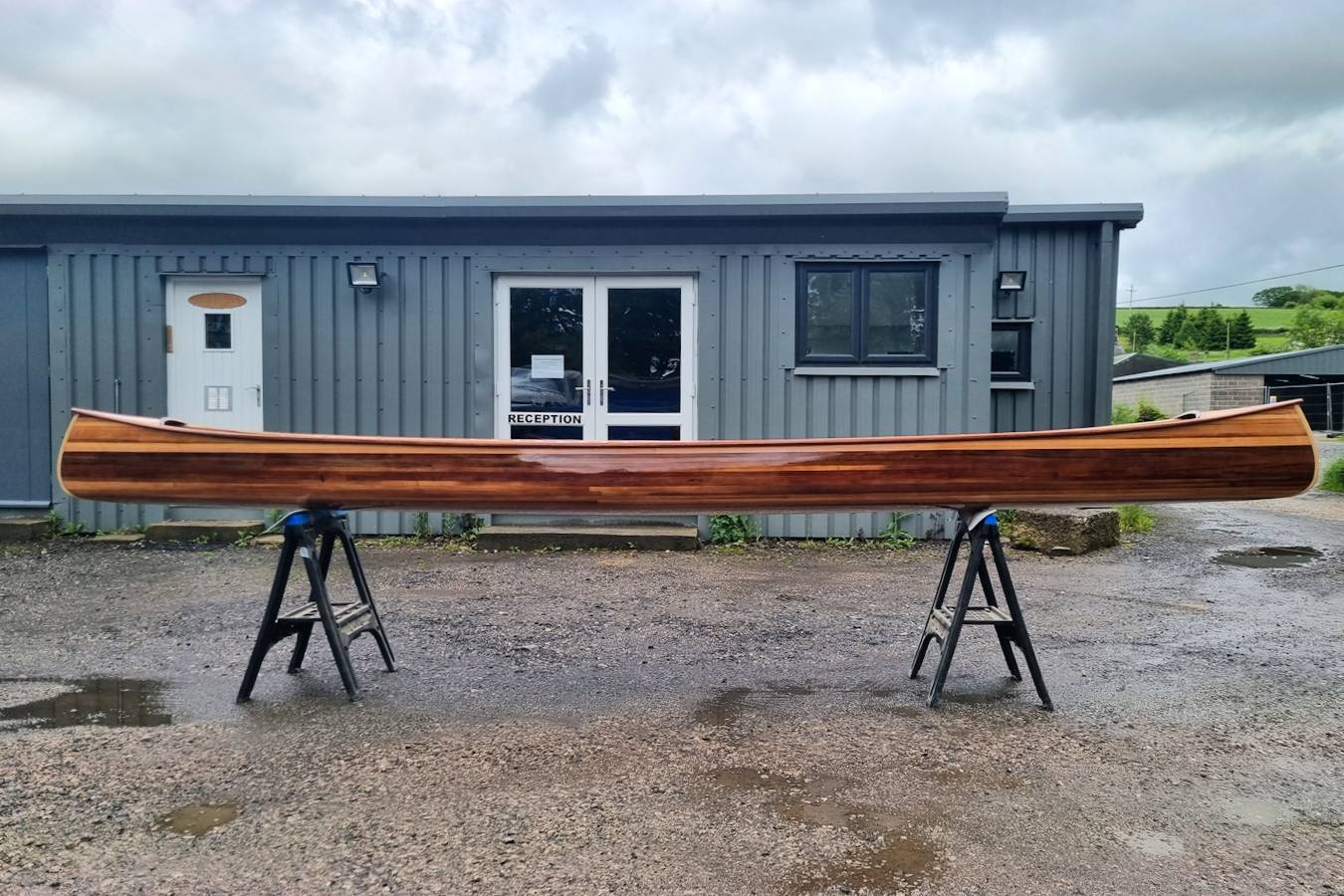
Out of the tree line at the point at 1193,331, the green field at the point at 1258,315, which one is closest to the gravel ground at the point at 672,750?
the tree line at the point at 1193,331

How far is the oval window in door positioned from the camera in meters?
7.20

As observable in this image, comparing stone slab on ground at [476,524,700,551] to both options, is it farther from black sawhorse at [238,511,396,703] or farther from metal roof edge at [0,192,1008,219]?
black sawhorse at [238,511,396,703]

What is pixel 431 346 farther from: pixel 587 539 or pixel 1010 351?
pixel 1010 351

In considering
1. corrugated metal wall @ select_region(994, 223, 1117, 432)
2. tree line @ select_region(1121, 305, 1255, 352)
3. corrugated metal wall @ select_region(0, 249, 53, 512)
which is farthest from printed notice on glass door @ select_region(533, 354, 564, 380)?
tree line @ select_region(1121, 305, 1255, 352)

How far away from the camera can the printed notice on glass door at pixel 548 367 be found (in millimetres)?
7074

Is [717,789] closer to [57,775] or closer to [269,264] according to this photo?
[57,775]

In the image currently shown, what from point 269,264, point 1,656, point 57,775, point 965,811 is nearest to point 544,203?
point 269,264

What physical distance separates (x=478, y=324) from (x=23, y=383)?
4.02m

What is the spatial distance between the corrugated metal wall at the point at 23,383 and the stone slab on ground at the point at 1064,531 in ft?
27.4

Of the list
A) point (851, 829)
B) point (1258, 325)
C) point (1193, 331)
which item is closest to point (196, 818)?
point (851, 829)

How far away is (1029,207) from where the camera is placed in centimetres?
818

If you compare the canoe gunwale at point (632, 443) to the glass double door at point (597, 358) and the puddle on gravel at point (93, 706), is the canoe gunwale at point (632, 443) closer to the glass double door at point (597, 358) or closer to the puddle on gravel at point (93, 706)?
the puddle on gravel at point (93, 706)

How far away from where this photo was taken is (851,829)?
225 cm

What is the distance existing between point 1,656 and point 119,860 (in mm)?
2476
